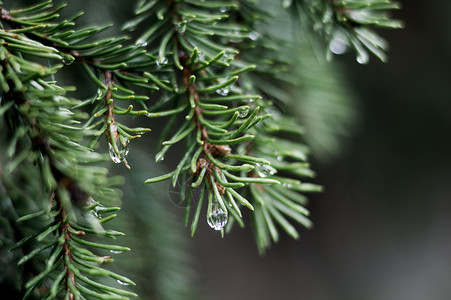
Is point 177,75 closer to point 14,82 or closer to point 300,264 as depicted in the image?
point 14,82

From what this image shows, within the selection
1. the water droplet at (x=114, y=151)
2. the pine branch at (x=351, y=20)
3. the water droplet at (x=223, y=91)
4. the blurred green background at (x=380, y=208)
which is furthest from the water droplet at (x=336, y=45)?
the blurred green background at (x=380, y=208)

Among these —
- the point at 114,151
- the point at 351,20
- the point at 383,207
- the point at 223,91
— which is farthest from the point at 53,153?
the point at 383,207

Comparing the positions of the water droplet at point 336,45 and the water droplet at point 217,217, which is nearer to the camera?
the water droplet at point 217,217

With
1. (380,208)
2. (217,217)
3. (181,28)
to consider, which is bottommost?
(380,208)

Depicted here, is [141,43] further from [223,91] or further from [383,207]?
[383,207]

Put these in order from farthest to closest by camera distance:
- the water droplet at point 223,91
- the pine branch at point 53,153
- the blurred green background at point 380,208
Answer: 1. the blurred green background at point 380,208
2. the water droplet at point 223,91
3. the pine branch at point 53,153

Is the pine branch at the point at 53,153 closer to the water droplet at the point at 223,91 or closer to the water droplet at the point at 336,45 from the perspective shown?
the water droplet at the point at 223,91
